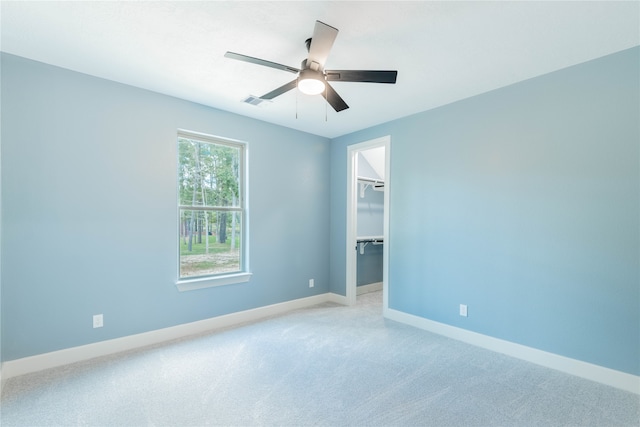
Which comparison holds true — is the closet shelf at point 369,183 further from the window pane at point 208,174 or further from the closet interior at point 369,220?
the window pane at point 208,174

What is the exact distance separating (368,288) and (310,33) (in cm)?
422

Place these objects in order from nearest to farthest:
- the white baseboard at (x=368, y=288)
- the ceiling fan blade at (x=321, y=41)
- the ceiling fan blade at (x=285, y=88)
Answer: the ceiling fan blade at (x=321, y=41), the ceiling fan blade at (x=285, y=88), the white baseboard at (x=368, y=288)

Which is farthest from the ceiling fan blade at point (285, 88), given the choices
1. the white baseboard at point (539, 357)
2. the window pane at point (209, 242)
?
the white baseboard at point (539, 357)

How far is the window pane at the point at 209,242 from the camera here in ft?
11.4

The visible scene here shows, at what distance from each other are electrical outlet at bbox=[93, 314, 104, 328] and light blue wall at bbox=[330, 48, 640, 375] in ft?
10.4

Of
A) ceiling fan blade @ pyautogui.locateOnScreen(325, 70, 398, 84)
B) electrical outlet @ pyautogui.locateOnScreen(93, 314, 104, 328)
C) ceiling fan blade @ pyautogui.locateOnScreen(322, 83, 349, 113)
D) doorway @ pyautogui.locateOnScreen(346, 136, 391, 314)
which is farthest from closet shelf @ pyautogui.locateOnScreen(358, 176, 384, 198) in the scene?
electrical outlet @ pyautogui.locateOnScreen(93, 314, 104, 328)

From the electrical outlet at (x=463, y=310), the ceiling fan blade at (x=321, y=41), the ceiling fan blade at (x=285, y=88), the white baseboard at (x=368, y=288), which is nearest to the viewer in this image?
the ceiling fan blade at (x=321, y=41)

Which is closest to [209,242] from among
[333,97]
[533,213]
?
[333,97]

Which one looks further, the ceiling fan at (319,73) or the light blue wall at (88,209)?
the light blue wall at (88,209)

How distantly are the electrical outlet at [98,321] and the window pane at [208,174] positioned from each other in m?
1.32

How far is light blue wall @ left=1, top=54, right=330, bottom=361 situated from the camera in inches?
98.6

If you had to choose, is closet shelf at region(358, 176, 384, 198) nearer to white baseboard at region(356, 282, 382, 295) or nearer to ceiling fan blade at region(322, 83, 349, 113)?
white baseboard at region(356, 282, 382, 295)

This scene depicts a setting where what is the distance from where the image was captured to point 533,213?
2842 mm

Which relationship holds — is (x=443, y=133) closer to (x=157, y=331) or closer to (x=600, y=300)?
(x=600, y=300)
